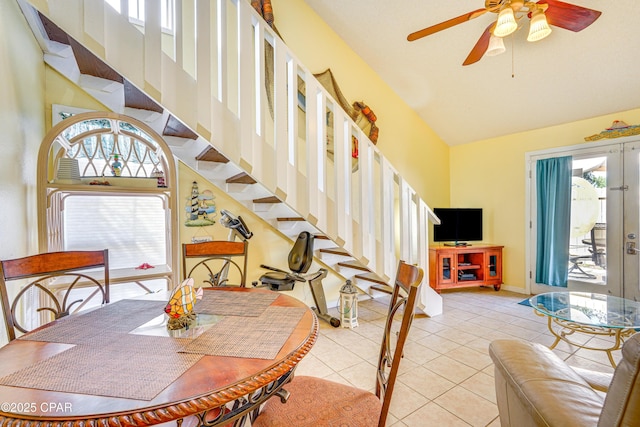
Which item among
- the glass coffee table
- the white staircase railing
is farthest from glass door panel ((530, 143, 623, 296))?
the white staircase railing

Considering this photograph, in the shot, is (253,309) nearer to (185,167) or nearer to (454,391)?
(454,391)

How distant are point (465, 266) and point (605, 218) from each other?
5.58ft

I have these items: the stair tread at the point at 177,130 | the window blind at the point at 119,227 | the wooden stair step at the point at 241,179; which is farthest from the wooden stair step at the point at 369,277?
the stair tread at the point at 177,130

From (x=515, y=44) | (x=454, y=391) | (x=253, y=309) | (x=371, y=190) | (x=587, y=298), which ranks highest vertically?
(x=515, y=44)

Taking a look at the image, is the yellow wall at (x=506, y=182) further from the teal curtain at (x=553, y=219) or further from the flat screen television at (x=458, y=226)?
the flat screen television at (x=458, y=226)

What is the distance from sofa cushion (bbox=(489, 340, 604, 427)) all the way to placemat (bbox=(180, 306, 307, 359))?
81 centimetres

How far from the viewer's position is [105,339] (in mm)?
979

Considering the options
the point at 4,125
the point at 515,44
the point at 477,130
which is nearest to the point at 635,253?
the point at 477,130

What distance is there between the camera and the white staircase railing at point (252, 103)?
1.57m

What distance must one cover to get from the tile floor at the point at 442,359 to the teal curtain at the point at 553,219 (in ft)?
2.50

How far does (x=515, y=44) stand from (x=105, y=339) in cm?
411

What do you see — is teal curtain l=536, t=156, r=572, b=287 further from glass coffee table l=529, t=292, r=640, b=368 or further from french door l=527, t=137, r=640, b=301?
glass coffee table l=529, t=292, r=640, b=368

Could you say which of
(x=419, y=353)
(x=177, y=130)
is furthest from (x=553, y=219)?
(x=177, y=130)

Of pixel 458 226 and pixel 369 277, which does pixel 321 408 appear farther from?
pixel 458 226
